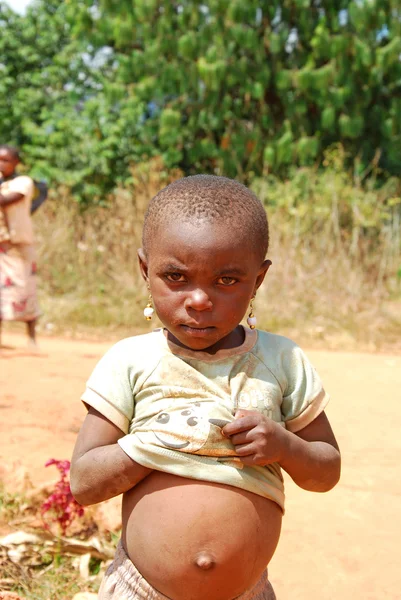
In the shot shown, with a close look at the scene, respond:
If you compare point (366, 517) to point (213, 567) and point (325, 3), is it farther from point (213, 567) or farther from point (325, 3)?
point (325, 3)

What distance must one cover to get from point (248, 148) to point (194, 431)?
9.69 m

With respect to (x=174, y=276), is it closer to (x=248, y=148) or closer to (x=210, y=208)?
(x=210, y=208)

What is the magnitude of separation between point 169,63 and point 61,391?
277 inches

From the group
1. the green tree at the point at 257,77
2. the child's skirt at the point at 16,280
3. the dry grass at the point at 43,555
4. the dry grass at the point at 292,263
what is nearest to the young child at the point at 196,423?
the dry grass at the point at 43,555

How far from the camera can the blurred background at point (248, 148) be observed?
8.65 meters

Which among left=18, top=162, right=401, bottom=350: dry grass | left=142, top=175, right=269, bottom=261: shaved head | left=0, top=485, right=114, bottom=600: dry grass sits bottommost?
Answer: left=18, top=162, right=401, bottom=350: dry grass

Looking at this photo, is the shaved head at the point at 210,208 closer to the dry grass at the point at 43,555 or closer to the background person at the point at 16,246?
the dry grass at the point at 43,555

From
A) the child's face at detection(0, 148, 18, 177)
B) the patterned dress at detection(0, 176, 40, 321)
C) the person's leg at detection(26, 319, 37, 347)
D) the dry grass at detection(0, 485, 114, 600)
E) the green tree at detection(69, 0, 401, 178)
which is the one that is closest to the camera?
the dry grass at detection(0, 485, 114, 600)

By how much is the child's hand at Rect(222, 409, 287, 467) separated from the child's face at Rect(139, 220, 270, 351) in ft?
0.63

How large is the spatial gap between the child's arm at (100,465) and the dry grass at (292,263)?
234 inches

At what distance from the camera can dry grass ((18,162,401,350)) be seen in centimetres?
806

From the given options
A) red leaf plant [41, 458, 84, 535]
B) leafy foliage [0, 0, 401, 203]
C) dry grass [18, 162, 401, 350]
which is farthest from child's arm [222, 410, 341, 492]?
leafy foliage [0, 0, 401, 203]

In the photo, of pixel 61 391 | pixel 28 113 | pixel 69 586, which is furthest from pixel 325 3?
pixel 69 586

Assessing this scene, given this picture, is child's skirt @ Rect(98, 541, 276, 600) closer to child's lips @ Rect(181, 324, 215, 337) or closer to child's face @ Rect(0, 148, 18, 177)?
Result: child's lips @ Rect(181, 324, 215, 337)
